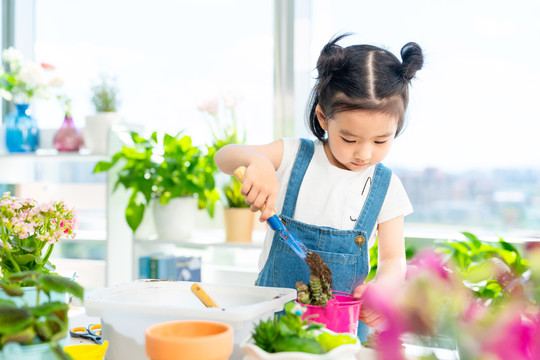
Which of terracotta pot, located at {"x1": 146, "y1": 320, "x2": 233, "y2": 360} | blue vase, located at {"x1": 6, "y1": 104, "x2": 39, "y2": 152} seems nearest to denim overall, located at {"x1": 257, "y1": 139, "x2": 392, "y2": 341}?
terracotta pot, located at {"x1": 146, "y1": 320, "x2": 233, "y2": 360}

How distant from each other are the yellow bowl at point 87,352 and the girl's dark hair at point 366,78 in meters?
0.68

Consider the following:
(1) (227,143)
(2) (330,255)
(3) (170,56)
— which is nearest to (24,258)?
(2) (330,255)

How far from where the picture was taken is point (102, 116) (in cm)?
254

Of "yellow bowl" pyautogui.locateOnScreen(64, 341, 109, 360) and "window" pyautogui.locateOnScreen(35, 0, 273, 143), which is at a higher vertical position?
"window" pyautogui.locateOnScreen(35, 0, 273, 143)

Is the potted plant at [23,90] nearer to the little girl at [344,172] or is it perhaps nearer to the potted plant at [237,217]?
the potted plant at [237,217]

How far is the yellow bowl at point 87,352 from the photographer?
0.71m

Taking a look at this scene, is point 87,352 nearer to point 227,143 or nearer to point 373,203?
point 373,203

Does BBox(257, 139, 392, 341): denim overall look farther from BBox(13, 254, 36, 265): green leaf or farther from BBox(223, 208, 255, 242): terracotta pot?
BBox(223, 208, 255, 242): terracotta pot

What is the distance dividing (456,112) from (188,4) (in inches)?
62.5

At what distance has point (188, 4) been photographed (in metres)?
2.97

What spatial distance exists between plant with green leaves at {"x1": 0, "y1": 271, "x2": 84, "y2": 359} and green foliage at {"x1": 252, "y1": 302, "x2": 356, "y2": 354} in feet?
0.70

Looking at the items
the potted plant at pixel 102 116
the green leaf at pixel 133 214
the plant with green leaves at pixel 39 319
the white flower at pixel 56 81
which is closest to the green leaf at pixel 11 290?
the plant with green leaves at pixel 39 319

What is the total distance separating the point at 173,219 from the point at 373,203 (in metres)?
1.36

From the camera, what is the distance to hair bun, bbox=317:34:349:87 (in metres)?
1.14
